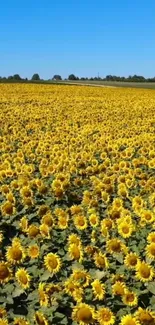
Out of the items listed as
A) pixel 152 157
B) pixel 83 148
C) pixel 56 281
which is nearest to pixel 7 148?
pixel 83 148

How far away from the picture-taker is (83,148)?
35.9 ft

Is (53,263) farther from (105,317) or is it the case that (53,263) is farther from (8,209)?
(8,209)

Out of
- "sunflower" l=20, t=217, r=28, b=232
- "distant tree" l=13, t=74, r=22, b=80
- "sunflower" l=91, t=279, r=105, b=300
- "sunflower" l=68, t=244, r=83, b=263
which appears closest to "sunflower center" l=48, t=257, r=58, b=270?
"sunflower" l=68, t=244, r=83, b=263

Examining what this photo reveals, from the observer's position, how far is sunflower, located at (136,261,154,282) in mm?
4284

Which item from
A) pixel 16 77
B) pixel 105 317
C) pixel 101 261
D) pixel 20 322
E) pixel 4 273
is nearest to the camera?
pixel 20 322

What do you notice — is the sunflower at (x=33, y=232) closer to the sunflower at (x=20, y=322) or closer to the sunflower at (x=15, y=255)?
the sunflower at (x=15, y=255)

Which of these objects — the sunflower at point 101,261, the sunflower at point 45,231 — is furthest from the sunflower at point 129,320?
the sunflower at point 45,231

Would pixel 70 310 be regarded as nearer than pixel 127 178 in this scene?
Yes

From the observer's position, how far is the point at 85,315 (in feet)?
12.4

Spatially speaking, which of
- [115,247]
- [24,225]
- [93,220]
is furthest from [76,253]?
[24,225]

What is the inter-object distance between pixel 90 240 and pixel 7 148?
5484 mm

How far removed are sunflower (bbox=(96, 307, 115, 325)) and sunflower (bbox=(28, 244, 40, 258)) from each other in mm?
1092

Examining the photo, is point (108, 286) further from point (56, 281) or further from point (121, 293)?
point (56, 281)

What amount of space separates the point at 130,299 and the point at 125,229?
122 centimetres
